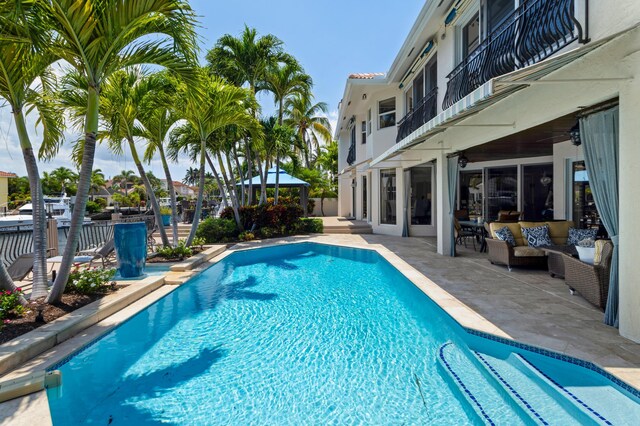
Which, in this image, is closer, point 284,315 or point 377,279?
point 284,315

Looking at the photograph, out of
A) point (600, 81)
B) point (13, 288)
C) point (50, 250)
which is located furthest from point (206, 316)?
point (600, 81)

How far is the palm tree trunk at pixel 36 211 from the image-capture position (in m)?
5.99

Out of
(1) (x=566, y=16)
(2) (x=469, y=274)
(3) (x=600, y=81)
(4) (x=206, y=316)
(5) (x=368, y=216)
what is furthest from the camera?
A: (5) (x=368, y=216)

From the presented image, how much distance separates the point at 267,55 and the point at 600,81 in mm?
15642

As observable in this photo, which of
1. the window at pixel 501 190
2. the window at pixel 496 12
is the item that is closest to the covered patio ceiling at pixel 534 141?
the window at pixel 501 190

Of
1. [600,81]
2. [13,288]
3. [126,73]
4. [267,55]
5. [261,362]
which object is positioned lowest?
[261,362]

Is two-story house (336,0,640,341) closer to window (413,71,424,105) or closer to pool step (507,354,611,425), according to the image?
window (413,71,424,105)

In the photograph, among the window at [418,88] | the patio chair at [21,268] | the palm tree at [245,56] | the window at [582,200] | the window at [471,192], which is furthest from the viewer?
the window at [471,192]

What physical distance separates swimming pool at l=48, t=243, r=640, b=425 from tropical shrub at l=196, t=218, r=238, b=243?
8.89 meters

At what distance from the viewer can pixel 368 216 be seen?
72.9 feet

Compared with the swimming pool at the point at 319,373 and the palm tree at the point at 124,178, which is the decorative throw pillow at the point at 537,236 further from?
the palm tree at the point at 124,178

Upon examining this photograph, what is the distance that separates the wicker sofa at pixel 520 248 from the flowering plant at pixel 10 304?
1056cm

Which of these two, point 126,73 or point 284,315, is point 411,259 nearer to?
point 284,315

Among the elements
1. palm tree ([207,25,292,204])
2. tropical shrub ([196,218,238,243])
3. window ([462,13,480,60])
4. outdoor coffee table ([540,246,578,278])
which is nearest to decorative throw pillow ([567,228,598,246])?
outdoor coffee table ([540,246,578,278])
